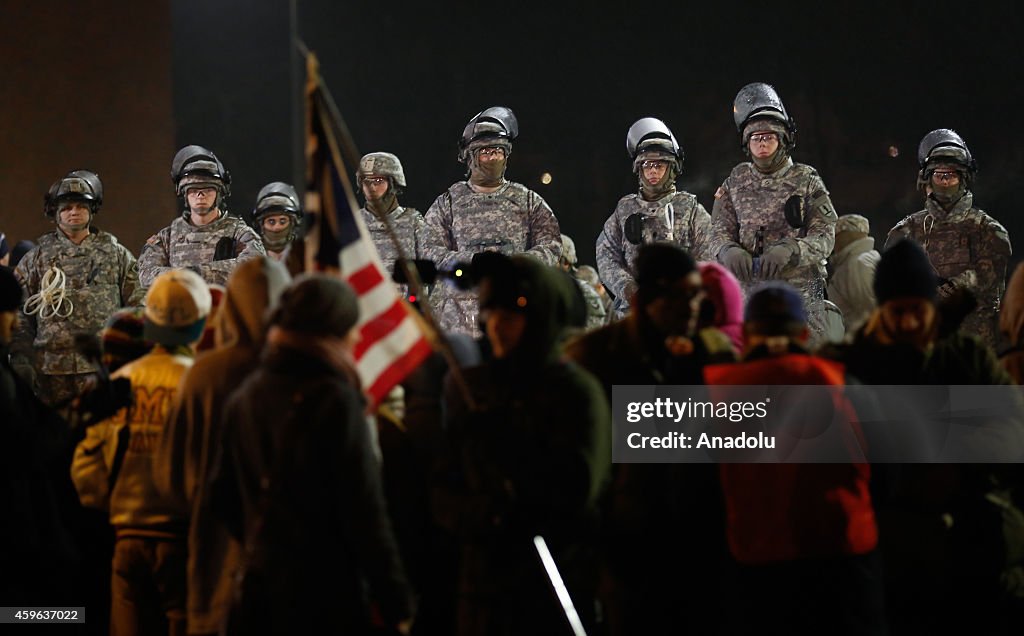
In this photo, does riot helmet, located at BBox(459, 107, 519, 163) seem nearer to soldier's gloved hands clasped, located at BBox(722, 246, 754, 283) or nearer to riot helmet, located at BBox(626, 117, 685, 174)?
riot helmet, located at BBox(626, 117, 685, 174)

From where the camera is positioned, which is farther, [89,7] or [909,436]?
[89,7]

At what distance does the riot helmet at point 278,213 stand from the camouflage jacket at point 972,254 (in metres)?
4.01

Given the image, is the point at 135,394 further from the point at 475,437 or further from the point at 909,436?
the point at 909,436

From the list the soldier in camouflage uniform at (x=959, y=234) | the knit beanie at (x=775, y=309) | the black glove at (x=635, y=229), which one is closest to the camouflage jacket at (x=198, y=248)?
the black glove at (x=635, y=229)

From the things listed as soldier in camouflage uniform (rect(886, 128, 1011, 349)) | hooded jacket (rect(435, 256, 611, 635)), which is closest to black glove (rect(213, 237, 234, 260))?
soldier in camouflage uniform (rect(886, 128, 1011, 349))

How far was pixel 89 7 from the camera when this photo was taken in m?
10.9

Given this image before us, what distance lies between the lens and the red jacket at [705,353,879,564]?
12.5ft

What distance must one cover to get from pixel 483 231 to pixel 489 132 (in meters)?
0.71

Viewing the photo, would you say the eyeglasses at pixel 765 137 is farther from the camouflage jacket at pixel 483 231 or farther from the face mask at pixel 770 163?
the camouflage jacket at pixel 483 231

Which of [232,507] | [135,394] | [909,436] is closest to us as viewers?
[232,507]

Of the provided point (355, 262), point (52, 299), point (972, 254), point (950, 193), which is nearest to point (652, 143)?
point (950, 193)

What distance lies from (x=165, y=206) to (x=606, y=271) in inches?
161

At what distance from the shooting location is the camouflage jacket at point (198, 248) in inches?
356

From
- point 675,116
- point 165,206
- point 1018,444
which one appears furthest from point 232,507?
point 675,116
